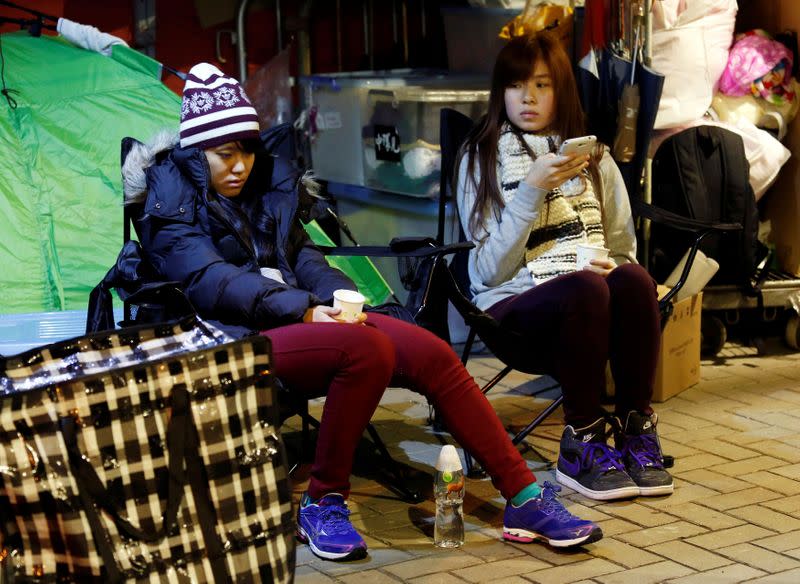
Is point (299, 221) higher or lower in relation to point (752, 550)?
higher

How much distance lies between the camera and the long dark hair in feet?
13.3

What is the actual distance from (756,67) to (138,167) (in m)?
2.87

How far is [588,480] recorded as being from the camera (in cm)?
374

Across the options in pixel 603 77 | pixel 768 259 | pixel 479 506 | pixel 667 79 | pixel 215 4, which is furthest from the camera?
pixel 215 4

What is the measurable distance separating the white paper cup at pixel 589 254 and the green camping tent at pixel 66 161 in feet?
5.15

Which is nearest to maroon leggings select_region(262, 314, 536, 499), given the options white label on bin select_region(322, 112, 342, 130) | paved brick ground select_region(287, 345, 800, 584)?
paved brick ground select_region(287, 345, 800, 584)

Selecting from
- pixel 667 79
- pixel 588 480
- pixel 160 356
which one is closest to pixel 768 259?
pixel 667 79

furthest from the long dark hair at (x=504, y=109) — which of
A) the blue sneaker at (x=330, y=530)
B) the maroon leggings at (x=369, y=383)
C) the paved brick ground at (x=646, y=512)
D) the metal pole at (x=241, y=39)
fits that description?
the metal pole at (x=241, y=39)

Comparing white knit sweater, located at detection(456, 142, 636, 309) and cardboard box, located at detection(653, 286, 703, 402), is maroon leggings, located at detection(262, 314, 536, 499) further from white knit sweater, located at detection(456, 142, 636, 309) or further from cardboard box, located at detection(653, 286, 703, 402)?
cardboard box, located at detection(653, 286, 703, 402)

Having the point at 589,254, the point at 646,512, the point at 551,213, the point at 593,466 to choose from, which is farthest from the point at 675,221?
the point at 646,512

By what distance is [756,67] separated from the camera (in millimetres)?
5332

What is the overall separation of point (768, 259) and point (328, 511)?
2923mm

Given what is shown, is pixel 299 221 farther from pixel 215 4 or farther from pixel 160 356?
pixel 215 4

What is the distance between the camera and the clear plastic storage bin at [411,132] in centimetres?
545
